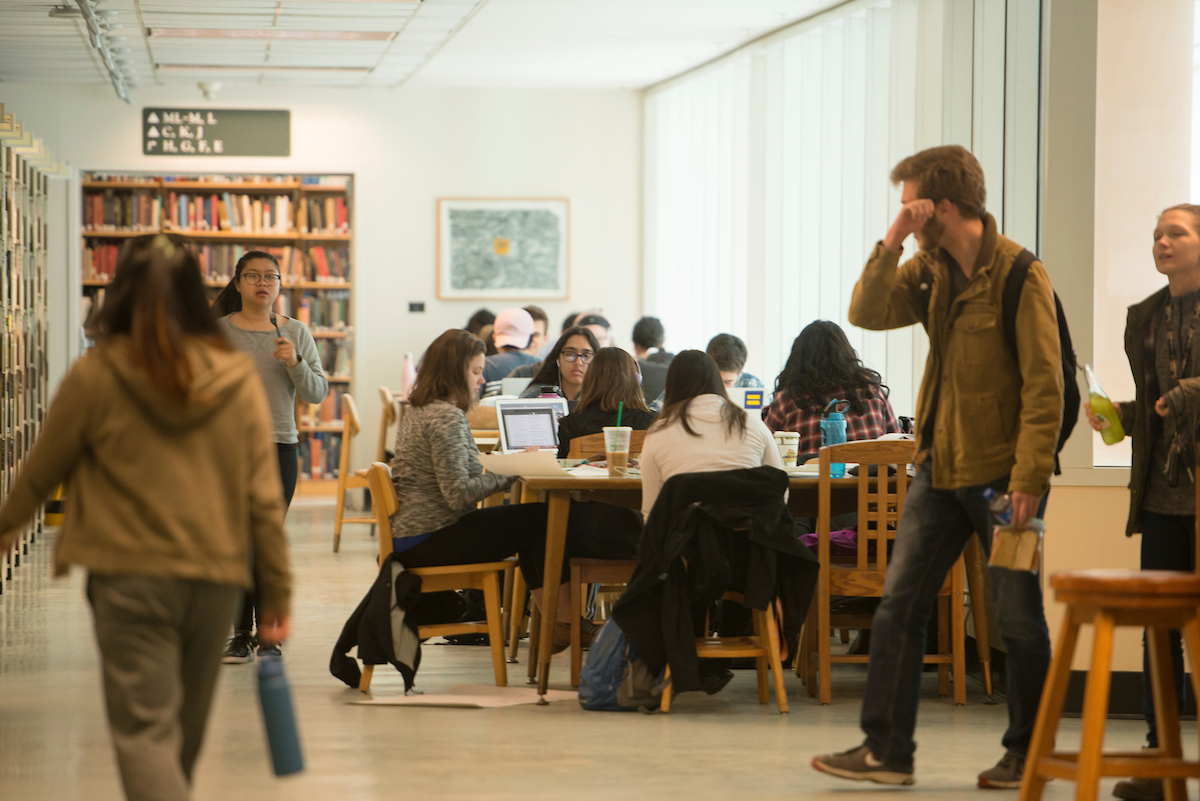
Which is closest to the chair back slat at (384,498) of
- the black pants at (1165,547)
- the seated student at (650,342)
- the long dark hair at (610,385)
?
the long dark hair at (610,385)

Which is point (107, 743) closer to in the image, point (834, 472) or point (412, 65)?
point (834, 472)

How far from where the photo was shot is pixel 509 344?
7969mm

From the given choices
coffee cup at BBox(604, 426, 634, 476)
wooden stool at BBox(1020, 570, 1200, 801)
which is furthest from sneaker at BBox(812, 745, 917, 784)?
coffee cup at BBox(604, 426, 634, 476)

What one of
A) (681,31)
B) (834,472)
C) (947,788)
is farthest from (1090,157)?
(681,31)

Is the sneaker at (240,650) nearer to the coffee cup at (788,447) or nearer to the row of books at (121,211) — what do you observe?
the coffee cup at (788,447)

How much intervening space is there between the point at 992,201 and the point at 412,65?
18.6 feet

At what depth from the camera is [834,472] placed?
4.22 metres

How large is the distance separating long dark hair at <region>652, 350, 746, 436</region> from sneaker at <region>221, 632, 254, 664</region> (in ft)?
5.72

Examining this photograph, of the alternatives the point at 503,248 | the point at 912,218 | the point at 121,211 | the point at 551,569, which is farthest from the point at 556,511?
the point at 121,211

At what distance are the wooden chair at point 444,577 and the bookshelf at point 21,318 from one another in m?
2.92

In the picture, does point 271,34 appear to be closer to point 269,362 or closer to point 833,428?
point 269,362

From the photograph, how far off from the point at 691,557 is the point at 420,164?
282 inches

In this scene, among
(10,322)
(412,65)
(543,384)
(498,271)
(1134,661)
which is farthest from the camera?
(498,271)

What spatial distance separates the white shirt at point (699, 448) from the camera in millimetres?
4012
